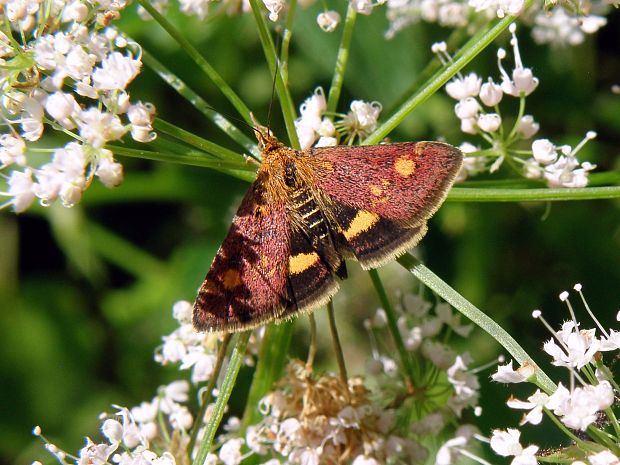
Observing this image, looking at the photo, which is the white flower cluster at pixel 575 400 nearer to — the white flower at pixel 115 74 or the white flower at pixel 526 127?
the white flower at pixel 526 127

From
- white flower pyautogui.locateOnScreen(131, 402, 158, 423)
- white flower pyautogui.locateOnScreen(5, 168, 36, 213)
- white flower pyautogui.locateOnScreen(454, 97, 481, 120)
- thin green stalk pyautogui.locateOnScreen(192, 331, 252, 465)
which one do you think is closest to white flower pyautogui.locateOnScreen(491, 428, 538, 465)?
thin green stalk pyautogui.locateOnScreen(192, 331, 252, 465)

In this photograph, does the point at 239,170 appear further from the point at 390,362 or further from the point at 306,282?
the point at 390,362

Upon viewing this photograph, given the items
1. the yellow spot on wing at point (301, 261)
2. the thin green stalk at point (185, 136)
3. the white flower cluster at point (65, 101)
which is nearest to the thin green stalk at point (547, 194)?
the yellow spot on wing at point (301, 261)

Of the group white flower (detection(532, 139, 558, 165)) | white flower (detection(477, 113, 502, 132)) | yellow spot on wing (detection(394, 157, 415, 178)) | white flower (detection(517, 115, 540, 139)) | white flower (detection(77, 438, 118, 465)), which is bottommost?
white flower (detection(77, 438, 118, 465))

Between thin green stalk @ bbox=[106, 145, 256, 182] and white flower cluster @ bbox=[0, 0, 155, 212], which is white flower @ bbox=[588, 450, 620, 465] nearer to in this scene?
thin green stalk @ bbox=[106, 145, 256, 182]

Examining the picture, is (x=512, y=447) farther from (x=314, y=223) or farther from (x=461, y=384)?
(x=314, y=223)

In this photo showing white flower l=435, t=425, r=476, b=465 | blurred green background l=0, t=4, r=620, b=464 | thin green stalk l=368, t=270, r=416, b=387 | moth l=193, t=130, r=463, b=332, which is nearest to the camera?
white flower l=435, t=425, r=476, b=465

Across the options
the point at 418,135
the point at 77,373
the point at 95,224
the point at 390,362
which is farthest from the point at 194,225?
the point at 390,362
